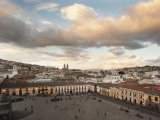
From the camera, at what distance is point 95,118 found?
54.0 metres

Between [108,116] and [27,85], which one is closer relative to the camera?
[108,116]

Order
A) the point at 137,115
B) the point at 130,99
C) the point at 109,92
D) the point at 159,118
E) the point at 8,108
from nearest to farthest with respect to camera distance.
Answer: the point at 8,108 < the point at 159,118 < the point at 137,115 < the point at 130,99 < the point at 109,92

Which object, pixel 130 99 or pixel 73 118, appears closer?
pixel 73 118

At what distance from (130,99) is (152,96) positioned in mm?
12319

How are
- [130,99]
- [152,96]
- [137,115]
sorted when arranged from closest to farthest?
[137,115] → [152,96] → [130,99]

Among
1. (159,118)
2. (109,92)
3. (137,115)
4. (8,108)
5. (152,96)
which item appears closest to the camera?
(8,108)

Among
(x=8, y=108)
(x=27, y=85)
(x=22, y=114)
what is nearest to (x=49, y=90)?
(x=27, y=85)

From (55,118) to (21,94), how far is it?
49729 mm

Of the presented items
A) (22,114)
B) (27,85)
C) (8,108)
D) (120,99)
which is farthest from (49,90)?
(8,108)

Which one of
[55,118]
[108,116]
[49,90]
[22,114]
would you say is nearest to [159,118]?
[108,116]

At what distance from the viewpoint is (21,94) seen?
100312mm

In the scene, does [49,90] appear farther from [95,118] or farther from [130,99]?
[95,118]

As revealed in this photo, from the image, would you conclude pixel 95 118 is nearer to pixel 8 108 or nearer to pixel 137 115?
pixel 137 115

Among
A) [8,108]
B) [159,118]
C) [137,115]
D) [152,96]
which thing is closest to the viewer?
[8,108]
